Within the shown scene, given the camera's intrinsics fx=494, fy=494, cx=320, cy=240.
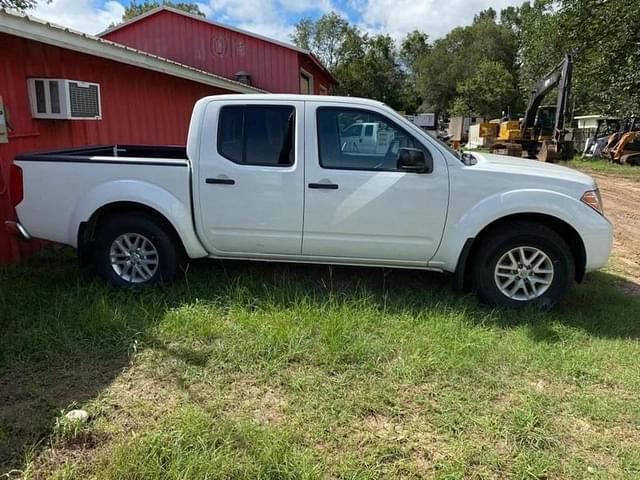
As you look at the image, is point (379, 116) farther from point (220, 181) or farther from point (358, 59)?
point (358, 59)

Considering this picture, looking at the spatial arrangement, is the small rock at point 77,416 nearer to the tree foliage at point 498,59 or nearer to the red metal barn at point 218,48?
the red metal barn at point 218,48

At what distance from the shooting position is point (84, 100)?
649 cm

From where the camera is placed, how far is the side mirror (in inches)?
167

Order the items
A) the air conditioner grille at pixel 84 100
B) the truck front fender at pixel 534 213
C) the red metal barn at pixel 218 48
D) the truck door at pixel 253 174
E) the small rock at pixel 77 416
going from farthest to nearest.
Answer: the red metal barn at pixel 218 48, the air conditioner grille at pixel 84 100, the truck door at pixel 253 174, the truck front fender at pixel 534 213, the small rock at pixel 77 416

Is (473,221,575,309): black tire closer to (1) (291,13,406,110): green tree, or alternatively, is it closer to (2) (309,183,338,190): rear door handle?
(2) (309,183,338,190): rear door handle

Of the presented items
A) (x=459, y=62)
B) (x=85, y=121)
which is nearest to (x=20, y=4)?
(x=85, y=121)

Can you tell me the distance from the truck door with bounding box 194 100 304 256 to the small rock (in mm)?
2089

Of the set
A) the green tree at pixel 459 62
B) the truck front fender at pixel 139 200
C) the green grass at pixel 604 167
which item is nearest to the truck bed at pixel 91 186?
the truck front fender at pixel 139 200

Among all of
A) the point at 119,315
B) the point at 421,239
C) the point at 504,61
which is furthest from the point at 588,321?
the point at 504,61

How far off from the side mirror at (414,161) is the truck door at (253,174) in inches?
35.0

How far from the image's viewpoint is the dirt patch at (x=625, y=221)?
19.9ft

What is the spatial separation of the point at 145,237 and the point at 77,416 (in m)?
2.15

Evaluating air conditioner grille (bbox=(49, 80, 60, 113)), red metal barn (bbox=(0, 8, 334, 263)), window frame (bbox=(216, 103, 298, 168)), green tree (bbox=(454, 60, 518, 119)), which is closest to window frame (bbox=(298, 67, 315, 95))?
red metal barn (bbox=(0, 8, 334, 263))

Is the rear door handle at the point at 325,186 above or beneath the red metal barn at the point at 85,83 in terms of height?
beneath
